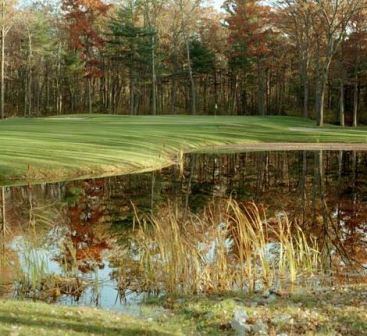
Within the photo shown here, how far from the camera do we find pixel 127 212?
16.1 m

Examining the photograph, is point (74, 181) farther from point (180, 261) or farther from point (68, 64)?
point (68, 64)

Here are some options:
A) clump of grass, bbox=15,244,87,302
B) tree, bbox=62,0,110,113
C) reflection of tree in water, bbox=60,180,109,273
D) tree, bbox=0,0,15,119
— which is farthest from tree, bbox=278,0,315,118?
clump of grass, bbox=15,244,87,302

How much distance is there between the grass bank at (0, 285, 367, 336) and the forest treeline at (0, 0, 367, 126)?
169ft

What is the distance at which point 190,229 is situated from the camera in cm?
1157

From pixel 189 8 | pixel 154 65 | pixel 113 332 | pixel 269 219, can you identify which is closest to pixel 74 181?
pixel 269 219

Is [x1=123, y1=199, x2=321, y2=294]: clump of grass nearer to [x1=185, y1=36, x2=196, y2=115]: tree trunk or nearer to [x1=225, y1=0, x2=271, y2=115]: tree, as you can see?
[x1=185, y1=36, x2=196, y2=115]: tree trunk

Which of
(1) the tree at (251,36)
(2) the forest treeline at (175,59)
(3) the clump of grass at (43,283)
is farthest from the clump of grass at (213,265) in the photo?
(1) the tree at (251,36)

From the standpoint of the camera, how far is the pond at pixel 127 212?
9.33 m

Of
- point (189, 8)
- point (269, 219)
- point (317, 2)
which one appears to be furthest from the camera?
point (189, 8)

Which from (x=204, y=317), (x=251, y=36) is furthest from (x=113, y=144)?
(x=251, y=36)

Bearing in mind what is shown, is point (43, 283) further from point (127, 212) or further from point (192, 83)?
point (192, 83)

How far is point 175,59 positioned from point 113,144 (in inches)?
1895

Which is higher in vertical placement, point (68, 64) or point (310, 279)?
point (68, 64)

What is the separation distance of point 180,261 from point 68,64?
61338 millimetres
